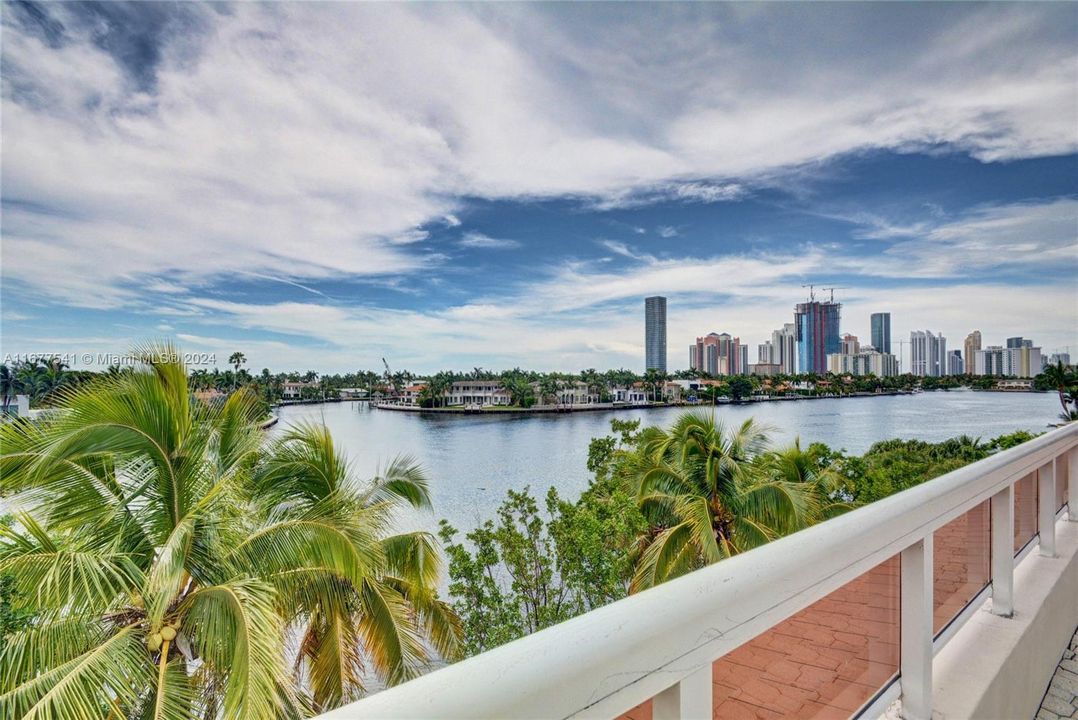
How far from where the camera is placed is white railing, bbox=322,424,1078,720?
1.19ft

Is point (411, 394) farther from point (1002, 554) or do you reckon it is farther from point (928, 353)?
point (1002, 554)

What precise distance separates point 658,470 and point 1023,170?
3385cm

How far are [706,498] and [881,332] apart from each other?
49295 millimetres

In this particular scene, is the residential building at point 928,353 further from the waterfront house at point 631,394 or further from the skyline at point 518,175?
the waterfront house at point 631,394

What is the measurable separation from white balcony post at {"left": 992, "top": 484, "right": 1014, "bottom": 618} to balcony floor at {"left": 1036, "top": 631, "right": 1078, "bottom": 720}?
0.49 m

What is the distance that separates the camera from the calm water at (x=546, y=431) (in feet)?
98.1

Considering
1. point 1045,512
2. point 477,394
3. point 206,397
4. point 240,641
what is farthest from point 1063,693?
point 477,394

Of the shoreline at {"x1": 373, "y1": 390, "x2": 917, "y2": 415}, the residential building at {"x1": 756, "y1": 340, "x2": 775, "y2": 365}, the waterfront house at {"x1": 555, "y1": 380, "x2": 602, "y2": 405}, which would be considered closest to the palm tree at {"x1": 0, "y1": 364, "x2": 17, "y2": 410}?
the shoreline at {"x1": 373, "y1": 390, "x2": 917, "y2": 415}

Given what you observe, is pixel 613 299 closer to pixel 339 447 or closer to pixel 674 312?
pixel 674 312

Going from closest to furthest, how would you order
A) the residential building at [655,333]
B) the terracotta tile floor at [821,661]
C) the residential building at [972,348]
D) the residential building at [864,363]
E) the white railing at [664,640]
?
the white railing at [664,640]
the terracotta tile floor at [821,661]
the residential building at [972,348]
the residential building at [864,363]
the residential building at [655,333]

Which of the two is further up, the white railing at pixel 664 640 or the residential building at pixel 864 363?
the residential building at pixel 864 363

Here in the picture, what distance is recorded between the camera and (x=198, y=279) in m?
42.7

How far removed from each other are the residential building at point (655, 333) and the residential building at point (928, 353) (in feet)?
69.6

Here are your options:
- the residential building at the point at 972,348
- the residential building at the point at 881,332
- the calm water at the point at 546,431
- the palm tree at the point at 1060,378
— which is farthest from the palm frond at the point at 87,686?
the residential building at the point at 881,332
